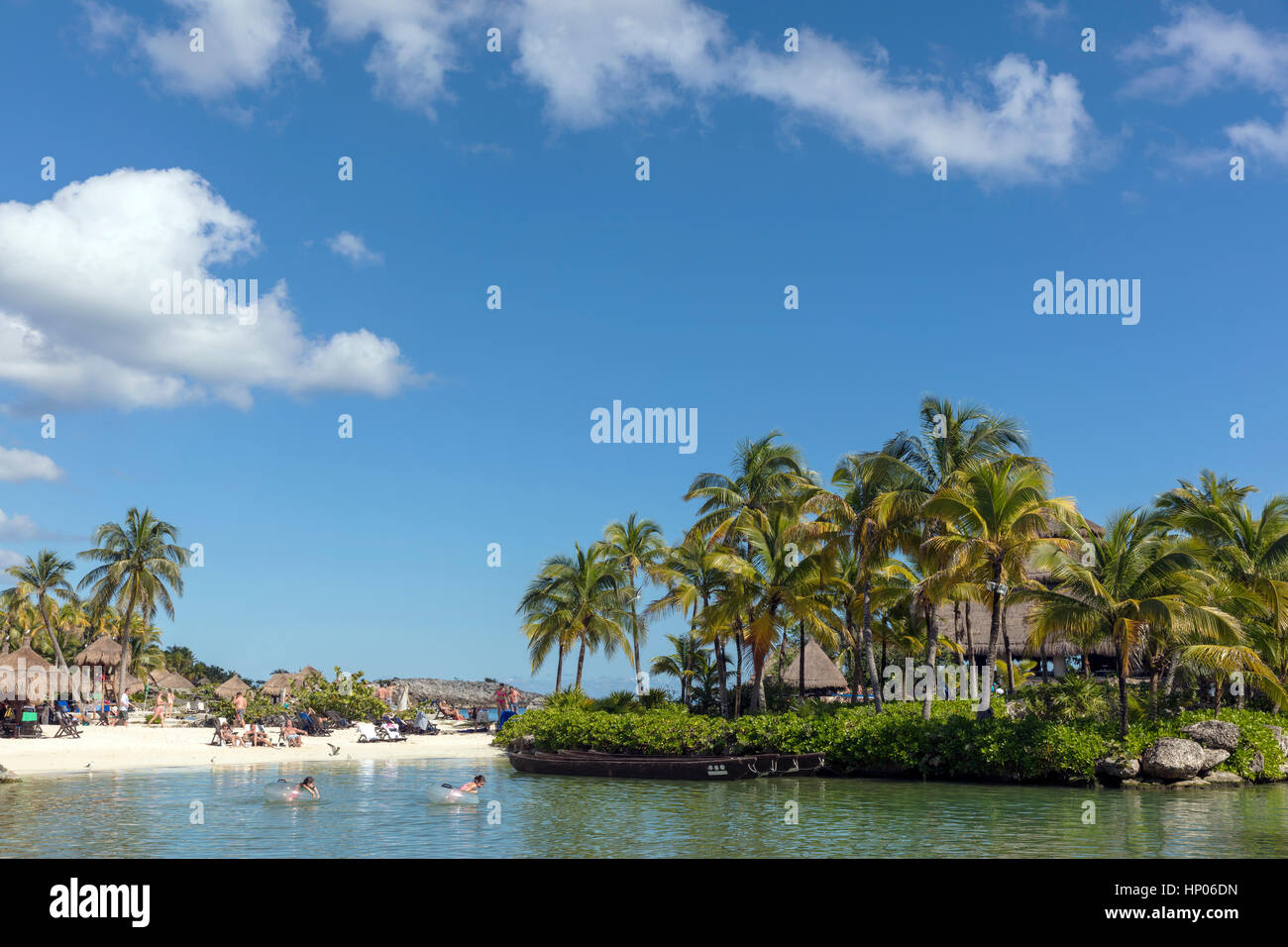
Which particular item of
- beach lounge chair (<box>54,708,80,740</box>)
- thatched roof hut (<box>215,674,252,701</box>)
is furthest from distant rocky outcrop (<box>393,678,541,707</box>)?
beach lounge chair (<box>54,708,80,740</box>)

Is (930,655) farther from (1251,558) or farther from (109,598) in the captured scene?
(109,598)

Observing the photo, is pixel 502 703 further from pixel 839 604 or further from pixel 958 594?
pixel 958 594

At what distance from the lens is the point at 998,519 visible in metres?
26.7

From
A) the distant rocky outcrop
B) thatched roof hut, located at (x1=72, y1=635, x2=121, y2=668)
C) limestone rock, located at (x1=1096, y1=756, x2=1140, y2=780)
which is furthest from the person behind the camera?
the distant rocky outcrop

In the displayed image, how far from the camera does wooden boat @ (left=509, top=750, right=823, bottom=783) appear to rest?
28.4 metres

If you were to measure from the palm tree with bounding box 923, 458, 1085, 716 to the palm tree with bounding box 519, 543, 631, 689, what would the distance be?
64.2ft

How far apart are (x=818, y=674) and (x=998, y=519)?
22130 mm

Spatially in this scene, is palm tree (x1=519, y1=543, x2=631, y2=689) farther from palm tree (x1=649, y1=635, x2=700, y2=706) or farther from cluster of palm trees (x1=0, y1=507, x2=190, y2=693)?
cluster of palm trees (x1=0, y1=507, x2=190, y2=693)

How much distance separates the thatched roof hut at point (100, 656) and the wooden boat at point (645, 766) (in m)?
32.7

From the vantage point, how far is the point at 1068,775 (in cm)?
2562

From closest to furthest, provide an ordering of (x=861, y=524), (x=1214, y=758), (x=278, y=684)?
(x=1214, y=758), (x=861, y=524), (x=278, y=684)

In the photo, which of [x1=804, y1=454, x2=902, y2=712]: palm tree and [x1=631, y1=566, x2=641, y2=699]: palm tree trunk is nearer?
[x1=804, y1=454, x2=902, y2=712]: palm tree

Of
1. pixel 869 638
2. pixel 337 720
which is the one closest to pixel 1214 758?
pixel 869 638
